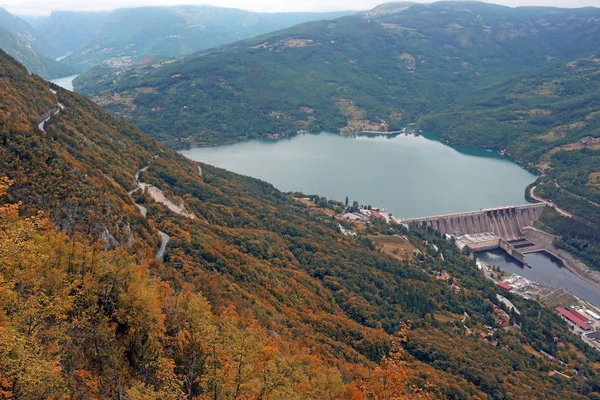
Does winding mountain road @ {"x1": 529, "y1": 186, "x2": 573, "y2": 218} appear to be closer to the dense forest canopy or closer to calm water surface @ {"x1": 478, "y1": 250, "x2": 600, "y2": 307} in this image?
the dense forest canopy

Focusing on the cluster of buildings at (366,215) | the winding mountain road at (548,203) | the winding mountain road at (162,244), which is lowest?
the winding mountain road at (548,203)

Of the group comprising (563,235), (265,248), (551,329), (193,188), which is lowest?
(563,235)

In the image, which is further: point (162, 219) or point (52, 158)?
point (162, 219)

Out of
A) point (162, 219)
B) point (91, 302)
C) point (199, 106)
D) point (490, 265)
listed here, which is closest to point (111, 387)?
point (91, 302)

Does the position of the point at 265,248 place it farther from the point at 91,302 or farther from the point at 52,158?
the point at 91,302

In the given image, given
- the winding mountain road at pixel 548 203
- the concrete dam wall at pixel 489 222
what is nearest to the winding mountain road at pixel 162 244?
the concrete dam wall at pixel 489 222

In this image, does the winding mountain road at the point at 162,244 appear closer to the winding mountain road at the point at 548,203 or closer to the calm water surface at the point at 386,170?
the calm water surface at the point at 386,170
